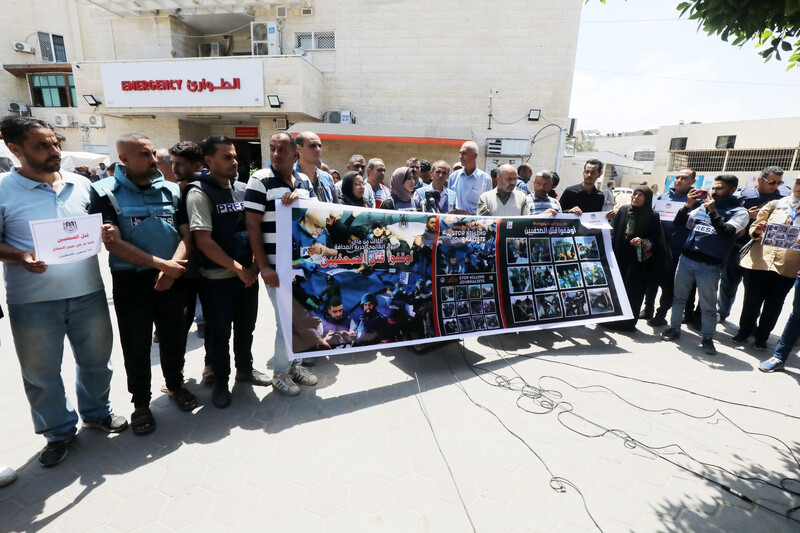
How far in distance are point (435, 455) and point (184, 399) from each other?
6.82 ft

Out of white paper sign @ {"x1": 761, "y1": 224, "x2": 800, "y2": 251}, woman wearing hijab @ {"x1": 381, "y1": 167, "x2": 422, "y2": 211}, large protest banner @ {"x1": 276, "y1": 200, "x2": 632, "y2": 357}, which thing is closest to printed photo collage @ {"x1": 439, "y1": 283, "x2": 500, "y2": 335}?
large protest banner @ {"x1": 276, "y1": 200, "x2": 632, "y2": 357}

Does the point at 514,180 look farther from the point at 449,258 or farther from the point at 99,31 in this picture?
the point at 99,31

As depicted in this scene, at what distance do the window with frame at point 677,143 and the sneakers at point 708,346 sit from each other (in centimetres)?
3047

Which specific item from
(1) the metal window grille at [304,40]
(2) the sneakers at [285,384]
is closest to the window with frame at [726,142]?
(1) the metal window grille at [304,40]

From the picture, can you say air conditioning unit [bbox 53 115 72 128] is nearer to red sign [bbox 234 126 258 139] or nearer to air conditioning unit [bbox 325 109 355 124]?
red sign [bbox 234 126 258 139]

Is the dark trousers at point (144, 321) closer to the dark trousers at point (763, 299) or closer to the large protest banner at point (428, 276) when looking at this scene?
the large protest banner at point (428, 276)

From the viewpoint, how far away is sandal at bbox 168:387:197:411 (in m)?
3.10

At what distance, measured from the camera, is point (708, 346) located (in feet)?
14.8

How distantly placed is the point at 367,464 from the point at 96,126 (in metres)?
23.6

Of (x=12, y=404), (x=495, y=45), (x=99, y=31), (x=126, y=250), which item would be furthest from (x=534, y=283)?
(x=99, y=31)

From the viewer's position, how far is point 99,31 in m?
15.3

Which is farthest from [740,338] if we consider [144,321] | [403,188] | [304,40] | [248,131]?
[248,131]

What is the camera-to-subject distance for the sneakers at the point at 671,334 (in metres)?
4.88

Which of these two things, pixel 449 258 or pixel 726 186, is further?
pixel 726 186
